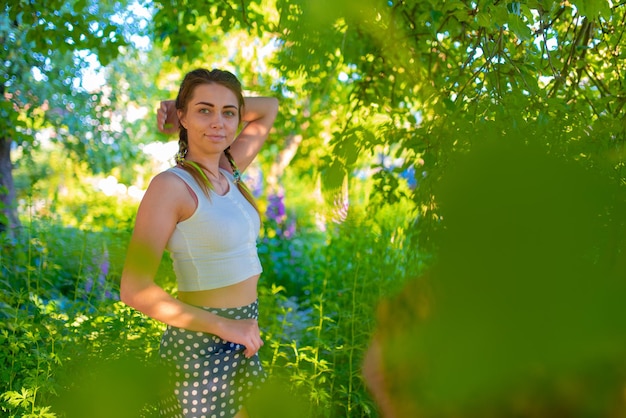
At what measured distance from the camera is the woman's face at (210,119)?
1.98 m

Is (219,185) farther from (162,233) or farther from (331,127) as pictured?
(331,127)

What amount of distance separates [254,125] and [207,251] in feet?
2.47

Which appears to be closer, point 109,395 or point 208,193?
point 109,395

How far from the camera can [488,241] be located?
6.7 inches

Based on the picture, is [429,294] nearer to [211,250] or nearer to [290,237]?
[211,250]

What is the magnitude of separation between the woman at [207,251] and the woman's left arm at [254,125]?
10.0 inches

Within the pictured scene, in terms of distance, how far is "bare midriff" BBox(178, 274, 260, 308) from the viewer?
6.17 feet

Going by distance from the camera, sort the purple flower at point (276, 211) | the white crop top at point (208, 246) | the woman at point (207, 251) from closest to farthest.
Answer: the woman at point (207, 251) < the white crop top at point (208, 246) < the purple flower at point (276, 211)

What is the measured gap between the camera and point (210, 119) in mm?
1987

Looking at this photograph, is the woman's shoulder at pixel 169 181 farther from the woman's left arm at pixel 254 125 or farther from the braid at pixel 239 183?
the woman's left arm at pixel 254 125

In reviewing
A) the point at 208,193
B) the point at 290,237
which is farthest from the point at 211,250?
the point at 290,237

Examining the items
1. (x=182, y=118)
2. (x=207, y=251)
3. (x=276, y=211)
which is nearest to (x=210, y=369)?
(x=207, y=251)

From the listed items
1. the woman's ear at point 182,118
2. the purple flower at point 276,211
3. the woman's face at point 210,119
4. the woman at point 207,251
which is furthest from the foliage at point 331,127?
the woman's ear at point 182,118

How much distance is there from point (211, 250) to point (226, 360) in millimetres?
288
